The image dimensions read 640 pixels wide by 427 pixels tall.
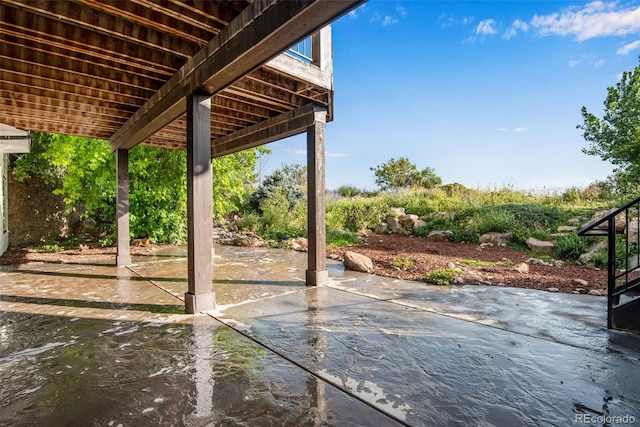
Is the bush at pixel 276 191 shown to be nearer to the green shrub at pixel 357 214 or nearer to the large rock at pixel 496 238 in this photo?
the green shrub at pixel 357 214

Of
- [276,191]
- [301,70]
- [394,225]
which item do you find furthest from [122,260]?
[276,191]

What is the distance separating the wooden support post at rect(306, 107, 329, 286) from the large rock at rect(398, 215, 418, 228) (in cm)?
625

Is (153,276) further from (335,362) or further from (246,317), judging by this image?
(335,362)

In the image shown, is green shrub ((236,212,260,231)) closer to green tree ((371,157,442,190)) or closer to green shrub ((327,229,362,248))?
green shrub ((327,229,362,248))

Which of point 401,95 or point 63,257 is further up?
point 401,95

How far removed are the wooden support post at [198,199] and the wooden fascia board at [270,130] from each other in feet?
5.44

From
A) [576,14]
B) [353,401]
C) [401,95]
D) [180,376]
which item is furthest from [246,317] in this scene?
[401,95]

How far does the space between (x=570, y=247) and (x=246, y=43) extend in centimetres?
742

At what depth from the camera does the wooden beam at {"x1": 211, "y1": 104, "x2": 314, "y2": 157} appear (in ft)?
15.8

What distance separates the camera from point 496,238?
8.00 metres

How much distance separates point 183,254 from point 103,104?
164 inches

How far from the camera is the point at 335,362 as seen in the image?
235 cm

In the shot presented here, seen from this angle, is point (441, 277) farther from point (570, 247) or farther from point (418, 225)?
point (418, 225)

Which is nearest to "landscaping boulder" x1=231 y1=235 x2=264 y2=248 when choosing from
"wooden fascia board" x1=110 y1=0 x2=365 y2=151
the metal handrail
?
"wooden fascia board" x1=110 y1=0 x2=365 y2=151
